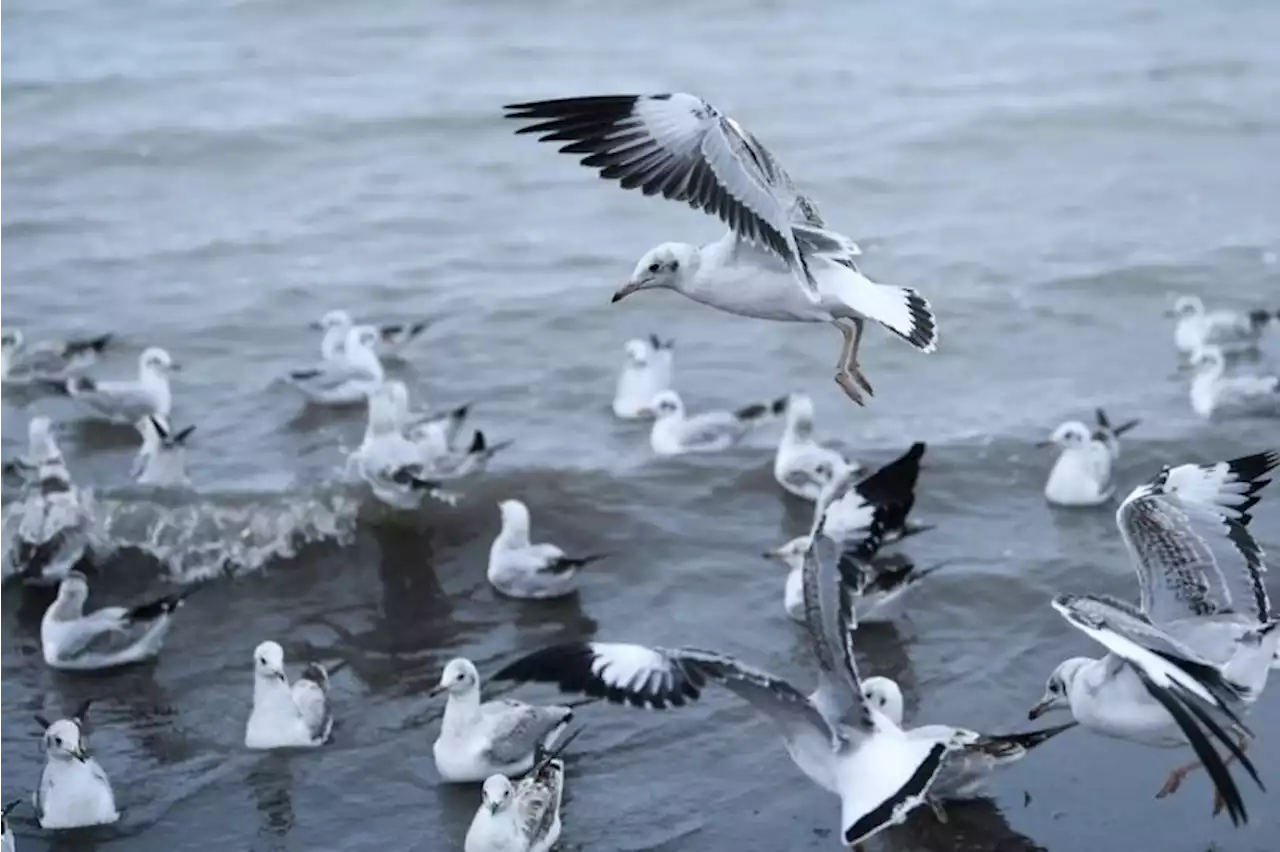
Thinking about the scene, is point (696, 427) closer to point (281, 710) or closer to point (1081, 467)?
point (1081, 467)

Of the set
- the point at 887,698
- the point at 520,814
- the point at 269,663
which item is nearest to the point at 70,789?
the point at 269,663

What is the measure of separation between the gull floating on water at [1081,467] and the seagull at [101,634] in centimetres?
446

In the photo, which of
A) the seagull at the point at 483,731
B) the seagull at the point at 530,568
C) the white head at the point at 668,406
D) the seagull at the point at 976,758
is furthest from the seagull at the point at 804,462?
the seagull at the point at 976,758

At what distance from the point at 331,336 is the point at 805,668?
5301mm

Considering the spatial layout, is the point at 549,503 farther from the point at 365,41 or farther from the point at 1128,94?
the point at 365,41

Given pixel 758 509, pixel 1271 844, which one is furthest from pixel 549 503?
pixel 1271 844

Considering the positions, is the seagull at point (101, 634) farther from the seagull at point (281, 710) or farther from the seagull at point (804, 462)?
the seagull at point (804, 462)

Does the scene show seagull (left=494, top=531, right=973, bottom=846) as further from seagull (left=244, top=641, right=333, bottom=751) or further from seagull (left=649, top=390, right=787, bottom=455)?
seagull (left=649, top=390, right=787, bottom=455)

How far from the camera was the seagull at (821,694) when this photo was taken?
6090 millimetres

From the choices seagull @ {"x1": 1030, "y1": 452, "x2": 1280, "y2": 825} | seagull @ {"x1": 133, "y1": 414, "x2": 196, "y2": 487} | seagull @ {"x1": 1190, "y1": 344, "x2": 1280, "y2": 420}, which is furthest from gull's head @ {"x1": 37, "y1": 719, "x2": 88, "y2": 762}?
seagull @ {"x1": 1190, "y1": 344, "x2": 1280, "y2": 420}

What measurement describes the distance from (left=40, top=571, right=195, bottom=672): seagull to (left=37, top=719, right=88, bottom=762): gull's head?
124 centimetres

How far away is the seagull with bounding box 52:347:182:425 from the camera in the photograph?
11.7 meters

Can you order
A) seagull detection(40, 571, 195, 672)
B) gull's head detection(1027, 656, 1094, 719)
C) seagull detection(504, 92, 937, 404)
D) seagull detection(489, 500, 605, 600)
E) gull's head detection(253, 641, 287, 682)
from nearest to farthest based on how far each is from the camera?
seagull detection(504, 92, 937, 404) → gull's head detection(1027, 656, 1094, 719) → gull's head detection(253, 641, 287, 682) → seagull detection(40, 571, 195, 672) → seagull detection(489, 500, 605, 600)

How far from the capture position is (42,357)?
40.8ft
